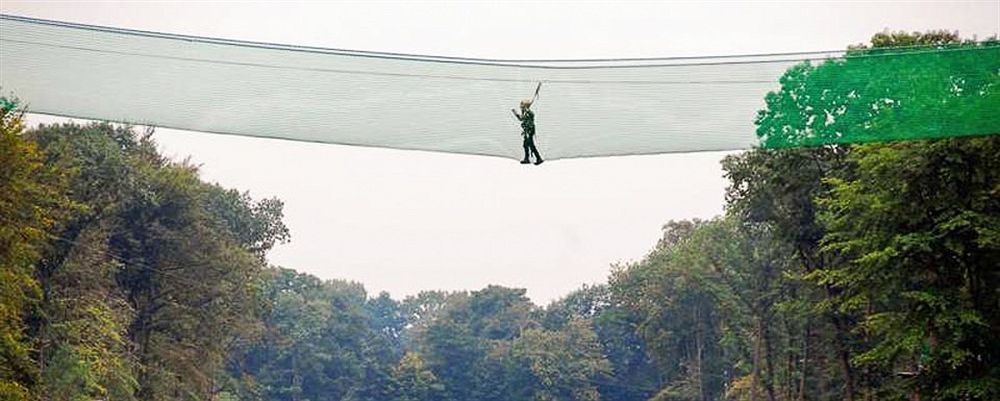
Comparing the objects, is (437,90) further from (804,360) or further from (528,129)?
(804,360)

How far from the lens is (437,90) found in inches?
301

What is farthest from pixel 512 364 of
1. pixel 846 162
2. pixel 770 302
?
pixel 846 162

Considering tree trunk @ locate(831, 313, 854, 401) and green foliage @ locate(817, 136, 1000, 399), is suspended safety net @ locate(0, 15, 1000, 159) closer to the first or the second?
green foliage @ locate(817, 136, 1000, 399)

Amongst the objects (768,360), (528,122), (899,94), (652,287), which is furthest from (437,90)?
(652,287)

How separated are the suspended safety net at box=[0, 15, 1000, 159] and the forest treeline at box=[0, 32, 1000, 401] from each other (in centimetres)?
→ 20

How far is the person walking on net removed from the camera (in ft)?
24.6

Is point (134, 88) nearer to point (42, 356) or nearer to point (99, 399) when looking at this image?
point (42, 356)

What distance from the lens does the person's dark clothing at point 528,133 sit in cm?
751

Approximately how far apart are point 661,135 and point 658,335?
43722 mm

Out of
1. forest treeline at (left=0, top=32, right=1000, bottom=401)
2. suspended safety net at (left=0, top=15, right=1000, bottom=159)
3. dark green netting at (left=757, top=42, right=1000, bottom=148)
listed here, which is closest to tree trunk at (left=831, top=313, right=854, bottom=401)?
forest treeline at (left=0, top=32, right=1000, bottom=401)

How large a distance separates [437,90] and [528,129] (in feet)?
2.15

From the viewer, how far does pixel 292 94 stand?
7.60 metres

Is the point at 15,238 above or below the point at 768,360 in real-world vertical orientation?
above

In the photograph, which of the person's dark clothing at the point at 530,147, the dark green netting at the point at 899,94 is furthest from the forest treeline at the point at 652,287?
the person's dark clothing at the point at 530,147
